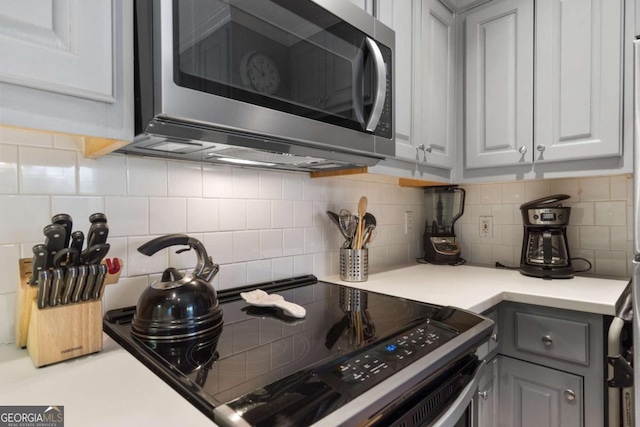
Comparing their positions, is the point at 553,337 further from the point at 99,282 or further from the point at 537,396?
the point at 99,282

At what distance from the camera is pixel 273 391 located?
22.4 inches

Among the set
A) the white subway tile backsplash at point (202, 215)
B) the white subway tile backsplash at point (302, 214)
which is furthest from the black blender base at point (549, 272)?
the white subway tile backsplash at point (202, 215)

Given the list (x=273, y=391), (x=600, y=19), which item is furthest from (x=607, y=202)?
(x=273, y=391)

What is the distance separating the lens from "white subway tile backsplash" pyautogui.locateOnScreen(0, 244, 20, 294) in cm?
79

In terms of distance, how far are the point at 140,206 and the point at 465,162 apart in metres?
1.44

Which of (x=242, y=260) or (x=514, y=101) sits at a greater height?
(x=514, y=101)

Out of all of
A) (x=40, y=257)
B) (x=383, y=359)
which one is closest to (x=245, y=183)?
(x=40, y=257)

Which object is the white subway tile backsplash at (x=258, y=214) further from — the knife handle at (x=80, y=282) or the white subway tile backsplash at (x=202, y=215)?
the knife handle at (x=80, y=282)

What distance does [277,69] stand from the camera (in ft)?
2.74

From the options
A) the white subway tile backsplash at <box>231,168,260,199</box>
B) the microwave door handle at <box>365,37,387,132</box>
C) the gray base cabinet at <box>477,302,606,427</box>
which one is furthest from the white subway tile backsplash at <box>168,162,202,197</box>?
the gray base cabinet at <box>477,302,606,427</box>

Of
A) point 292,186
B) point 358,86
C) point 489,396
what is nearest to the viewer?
point 358,86

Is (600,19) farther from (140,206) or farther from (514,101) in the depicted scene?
(140,206)

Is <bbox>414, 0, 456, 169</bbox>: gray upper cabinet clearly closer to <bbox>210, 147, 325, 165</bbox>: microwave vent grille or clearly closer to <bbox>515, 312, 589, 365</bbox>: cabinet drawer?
→ <bbox>210, 147, 325, 165</bbox>: microwave vent grille

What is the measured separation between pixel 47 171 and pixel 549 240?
181cm
